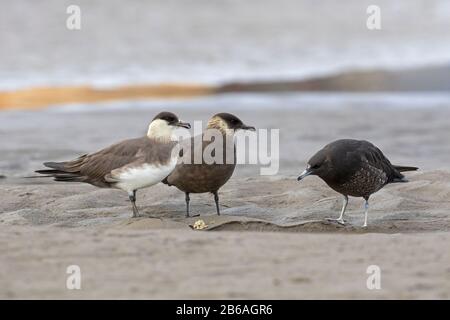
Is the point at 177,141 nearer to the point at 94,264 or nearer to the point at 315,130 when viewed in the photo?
the point at 94,264

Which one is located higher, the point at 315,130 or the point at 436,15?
the point at 436,15

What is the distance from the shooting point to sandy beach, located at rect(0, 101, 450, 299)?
218 inches

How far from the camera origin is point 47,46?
1936 centimetres

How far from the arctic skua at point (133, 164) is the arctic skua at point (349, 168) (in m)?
1.12

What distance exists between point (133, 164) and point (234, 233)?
166 cm

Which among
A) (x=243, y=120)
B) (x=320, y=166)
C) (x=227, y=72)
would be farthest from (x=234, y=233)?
(x=227, y=72)

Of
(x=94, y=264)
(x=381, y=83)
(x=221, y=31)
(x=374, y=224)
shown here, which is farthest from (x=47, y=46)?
(x=94, y=264)

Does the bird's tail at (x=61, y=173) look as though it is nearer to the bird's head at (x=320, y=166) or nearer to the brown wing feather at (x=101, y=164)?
the brown wing feather at (x=101, y=164)

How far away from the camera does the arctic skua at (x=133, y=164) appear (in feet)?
26.4

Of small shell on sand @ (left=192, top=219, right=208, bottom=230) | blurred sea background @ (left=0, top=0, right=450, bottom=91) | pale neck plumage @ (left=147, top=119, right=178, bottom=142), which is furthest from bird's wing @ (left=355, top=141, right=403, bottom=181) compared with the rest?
blurred sea background @ (left=0, top=0, right=450, bottom=91)

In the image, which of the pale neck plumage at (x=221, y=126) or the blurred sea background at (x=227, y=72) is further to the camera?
the blurred sea background at (x=227, y=72)

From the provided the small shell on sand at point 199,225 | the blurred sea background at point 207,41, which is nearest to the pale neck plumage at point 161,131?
the small shell on sand at point 199,225

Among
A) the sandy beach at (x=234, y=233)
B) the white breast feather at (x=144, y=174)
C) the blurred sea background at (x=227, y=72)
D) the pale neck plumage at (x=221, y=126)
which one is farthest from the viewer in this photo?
the blurred sea background at (x=227, y=72)
